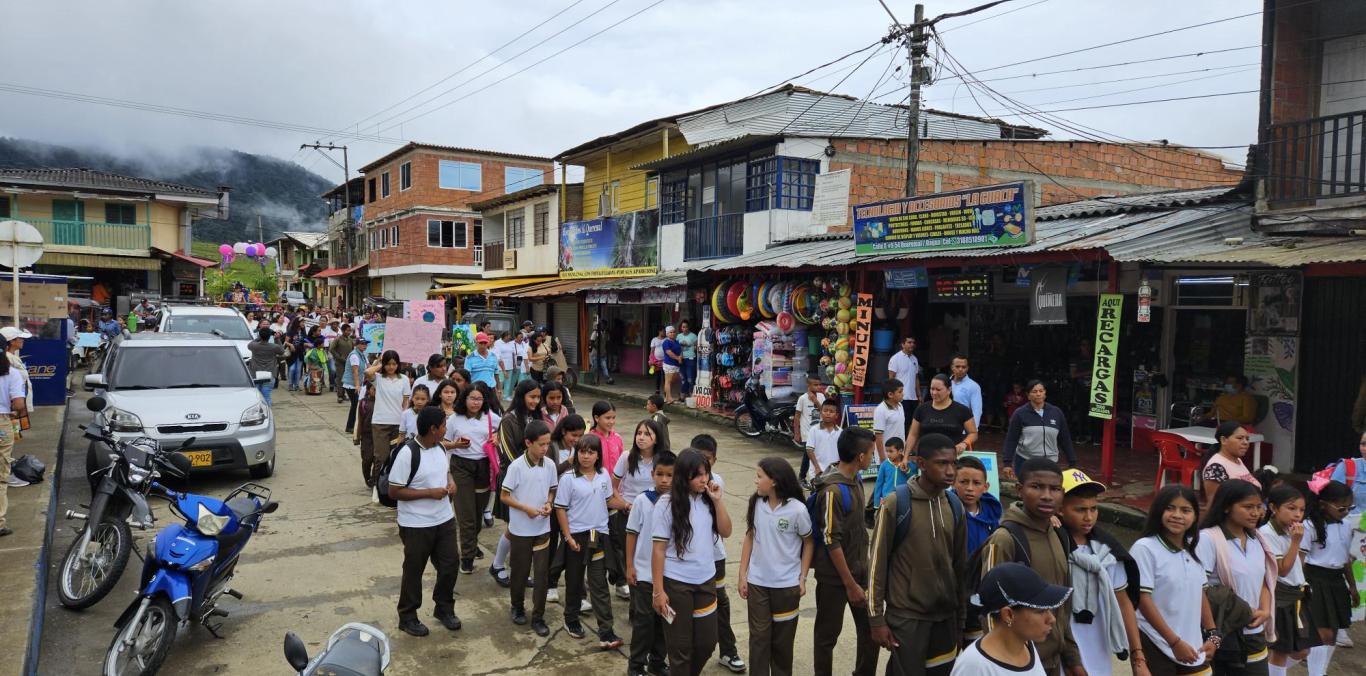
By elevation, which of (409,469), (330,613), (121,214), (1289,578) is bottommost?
(330,613)

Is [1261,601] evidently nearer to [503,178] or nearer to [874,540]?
[874,540]

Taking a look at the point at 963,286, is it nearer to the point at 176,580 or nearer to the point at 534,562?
the point at 534,562

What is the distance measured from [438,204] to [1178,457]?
3589 centimetres

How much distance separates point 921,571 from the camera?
12.9 feet

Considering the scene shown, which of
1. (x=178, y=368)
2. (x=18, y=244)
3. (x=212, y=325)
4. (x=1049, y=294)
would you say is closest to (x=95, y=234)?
(x=212, y=325)

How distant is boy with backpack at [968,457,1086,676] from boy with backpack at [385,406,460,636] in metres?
3.37

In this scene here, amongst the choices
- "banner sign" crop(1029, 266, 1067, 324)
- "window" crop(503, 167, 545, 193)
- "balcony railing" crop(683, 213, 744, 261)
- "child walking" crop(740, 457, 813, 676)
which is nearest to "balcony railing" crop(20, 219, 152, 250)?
"window" crop(503, 167, 545, 193)

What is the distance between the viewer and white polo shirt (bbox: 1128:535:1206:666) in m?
3.69

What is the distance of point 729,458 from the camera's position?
40.0ft

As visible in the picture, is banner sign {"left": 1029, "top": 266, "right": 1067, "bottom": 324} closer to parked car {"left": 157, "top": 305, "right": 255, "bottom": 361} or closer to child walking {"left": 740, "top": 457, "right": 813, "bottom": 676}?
child walking {"left": 740, "top": 457, "right": 813, "bottom": 676}

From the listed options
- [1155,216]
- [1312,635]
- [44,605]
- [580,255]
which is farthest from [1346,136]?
[580,255]

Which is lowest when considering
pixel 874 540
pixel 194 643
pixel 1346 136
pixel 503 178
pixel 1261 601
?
pixel 194 643

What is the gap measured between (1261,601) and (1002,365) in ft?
34.4

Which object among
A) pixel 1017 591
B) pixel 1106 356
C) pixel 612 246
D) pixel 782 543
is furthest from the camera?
pixel 612 246
